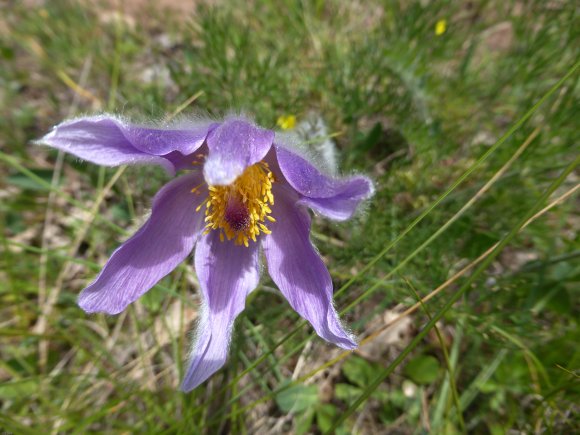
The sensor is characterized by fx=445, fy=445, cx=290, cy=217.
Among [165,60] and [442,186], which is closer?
[442,186]

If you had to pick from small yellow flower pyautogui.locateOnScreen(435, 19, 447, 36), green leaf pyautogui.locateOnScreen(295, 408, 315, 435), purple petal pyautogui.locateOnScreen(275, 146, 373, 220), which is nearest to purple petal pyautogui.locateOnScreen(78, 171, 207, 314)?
purple petal pyautogui.locateOnScreen(275, 146, 373, 220)

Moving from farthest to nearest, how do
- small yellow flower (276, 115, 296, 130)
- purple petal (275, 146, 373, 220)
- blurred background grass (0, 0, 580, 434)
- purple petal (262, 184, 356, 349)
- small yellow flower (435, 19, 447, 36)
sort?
small yellow flower (435, 19, 447, 36) → small yellow flower (276, 115, 296, 130) → blurred background grass (0, 0, 580, 434) → purple petal (262, 184, 356, 349) → purple petal (275, 146, 373, 220)

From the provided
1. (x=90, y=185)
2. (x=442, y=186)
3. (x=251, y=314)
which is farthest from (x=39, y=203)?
(x=442, y=186)

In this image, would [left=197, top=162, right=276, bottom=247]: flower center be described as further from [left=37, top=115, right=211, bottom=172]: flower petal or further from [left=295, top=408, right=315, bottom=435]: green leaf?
[left=295, top=408, right=315, bottom=435]: green leaf

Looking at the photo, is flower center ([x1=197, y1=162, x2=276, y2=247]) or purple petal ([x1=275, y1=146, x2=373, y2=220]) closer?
purple petal ([x1=275, y1=146, x2=373, y2=220])

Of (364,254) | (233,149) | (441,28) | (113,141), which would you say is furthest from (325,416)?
(441,28)

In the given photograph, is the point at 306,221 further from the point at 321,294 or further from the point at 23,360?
the point at 23,360
